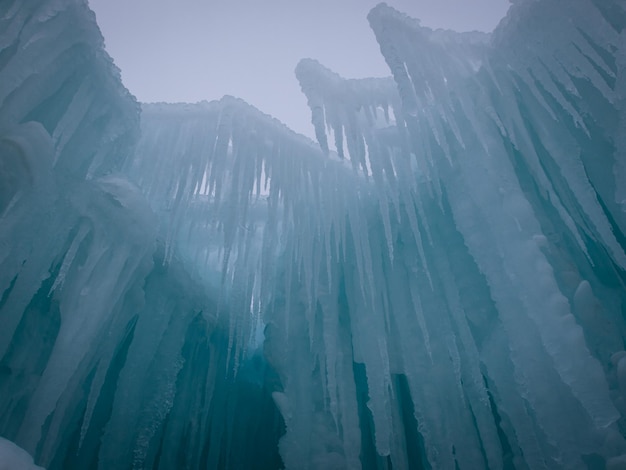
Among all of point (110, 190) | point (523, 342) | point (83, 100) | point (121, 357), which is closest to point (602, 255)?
point (523, 342)

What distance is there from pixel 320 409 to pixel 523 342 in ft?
8.36

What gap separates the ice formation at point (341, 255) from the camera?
305 centimetres

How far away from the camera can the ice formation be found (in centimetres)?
305

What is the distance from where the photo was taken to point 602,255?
3920 millimetres

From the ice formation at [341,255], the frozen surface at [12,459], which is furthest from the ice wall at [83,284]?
the frozen surface at [12,459]

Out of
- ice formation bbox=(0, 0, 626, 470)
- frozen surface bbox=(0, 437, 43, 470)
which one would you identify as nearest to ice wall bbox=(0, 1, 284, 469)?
ice formation bbox=(0, 0, 626, 470)

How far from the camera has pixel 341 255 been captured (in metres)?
5.48

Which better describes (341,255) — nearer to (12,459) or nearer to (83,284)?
(83,284)

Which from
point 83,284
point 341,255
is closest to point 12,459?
point 83,284

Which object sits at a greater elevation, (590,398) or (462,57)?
(462,57)

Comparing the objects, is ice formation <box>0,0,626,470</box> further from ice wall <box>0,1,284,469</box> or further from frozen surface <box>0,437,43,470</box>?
frozen surface <box>0,437,43,470</box>

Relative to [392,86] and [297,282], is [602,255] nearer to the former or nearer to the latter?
[392,86]

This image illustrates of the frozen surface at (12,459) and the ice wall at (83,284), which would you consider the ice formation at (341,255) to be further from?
the frozen surface at (12,459)

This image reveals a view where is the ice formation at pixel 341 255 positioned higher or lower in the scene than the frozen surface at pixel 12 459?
higher
